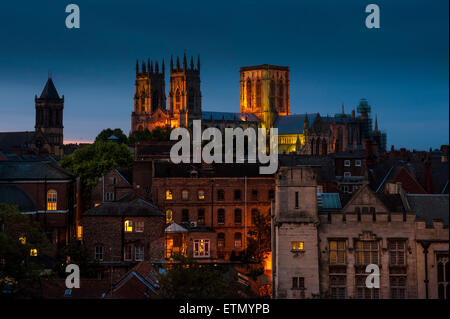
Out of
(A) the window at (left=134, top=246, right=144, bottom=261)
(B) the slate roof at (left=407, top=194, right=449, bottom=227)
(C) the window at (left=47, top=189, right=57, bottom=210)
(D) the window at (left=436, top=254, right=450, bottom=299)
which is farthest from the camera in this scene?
(C) the window at (left=47, top=189, right=57, bottom=210)

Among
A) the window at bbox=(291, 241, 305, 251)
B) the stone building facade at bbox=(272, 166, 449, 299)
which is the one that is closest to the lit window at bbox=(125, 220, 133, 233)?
the stone building facade at bbox=(272, 166, 449, 299)

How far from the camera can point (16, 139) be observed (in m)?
181

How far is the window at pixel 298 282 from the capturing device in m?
40.1

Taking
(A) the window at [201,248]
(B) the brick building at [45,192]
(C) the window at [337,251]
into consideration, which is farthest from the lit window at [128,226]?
(C) the window at [337,251]

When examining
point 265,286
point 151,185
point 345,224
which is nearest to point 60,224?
point 151,185

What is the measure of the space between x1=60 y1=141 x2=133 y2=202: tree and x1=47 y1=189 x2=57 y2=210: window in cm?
2207

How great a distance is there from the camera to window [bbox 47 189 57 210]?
6456 centimetres

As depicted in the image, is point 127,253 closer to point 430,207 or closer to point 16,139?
point 430,207

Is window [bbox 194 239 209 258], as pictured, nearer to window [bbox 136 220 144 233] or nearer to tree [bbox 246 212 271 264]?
tree [bbox 246 212 271 264]

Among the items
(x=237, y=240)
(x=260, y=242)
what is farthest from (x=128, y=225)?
(x=237, y=240)

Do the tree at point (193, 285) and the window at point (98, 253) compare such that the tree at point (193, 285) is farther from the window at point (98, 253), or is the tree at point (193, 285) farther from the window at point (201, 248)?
the window at point (201, 248)

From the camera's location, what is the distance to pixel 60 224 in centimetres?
6481
